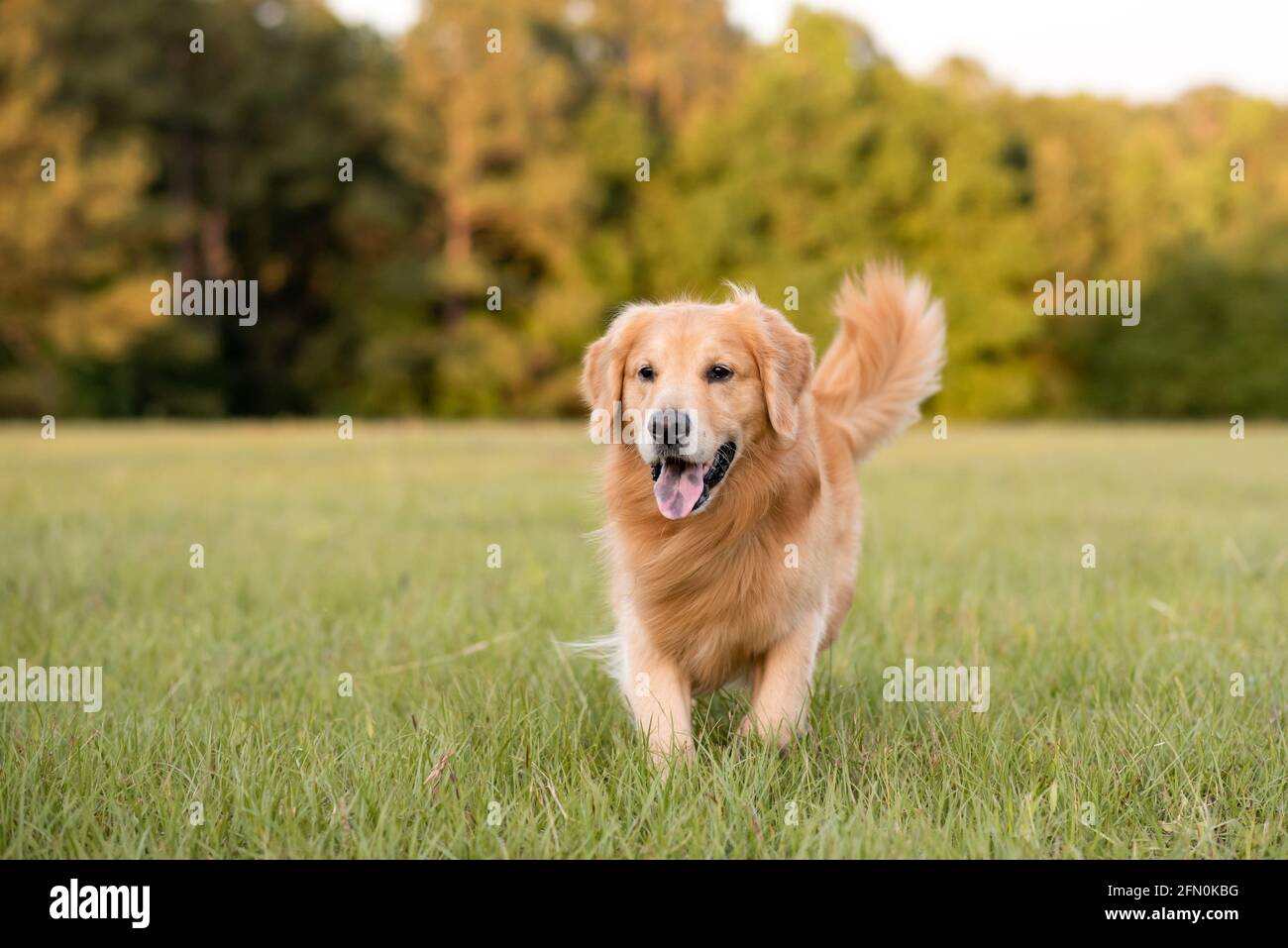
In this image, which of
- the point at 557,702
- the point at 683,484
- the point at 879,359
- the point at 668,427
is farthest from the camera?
the point at 879,359

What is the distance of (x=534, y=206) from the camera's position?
27.5 m

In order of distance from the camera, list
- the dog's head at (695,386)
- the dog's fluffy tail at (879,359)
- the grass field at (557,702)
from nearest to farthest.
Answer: the grass field at (557,702) → the dog's head at (695,386) → the dog's fluffy tail at (879,359)

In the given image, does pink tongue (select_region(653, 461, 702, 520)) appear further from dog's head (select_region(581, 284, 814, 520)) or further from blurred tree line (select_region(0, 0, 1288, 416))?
blurred tree line (select_region(0, 0, 1288, 416))

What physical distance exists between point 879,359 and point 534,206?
2371 centimetres

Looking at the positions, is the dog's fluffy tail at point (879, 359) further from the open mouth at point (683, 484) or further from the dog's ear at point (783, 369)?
the open mouth at point (683, 484)

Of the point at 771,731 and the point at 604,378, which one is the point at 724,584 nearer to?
the point at 771,731

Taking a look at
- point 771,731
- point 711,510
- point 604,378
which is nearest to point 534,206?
point 604,378

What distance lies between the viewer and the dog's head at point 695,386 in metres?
3.09

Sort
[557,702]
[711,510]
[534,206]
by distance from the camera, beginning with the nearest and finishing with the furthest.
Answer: [711,510] < [557,702] < [534,206]

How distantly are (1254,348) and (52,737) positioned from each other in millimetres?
36475

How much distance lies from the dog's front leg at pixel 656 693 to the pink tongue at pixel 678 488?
1.32 ft

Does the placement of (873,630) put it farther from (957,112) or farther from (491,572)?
(957,112)

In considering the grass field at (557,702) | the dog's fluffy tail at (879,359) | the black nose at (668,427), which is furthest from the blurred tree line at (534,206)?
the black nose at (668,427)

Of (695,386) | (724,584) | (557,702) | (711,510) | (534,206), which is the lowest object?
(557,702)
